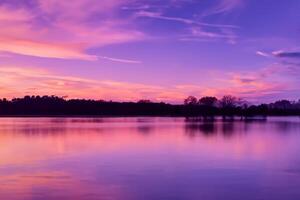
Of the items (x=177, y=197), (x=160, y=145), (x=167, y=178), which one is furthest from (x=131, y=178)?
(x=160, y=145)

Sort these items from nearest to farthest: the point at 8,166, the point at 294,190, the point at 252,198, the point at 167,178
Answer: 1. the point at 252,198
2. the point at 294,190
3. the point at 167,178
4. the point at 8,166

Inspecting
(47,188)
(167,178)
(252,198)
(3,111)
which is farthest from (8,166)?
(3,111)

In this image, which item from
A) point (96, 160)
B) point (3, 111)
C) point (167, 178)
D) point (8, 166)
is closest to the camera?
point (167, 178)

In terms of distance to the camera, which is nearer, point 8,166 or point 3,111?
point 8,166

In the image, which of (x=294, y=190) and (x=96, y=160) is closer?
(x=294, y=190)

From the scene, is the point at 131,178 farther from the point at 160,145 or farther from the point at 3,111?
the point at 3,111

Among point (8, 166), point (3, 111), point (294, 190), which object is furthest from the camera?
point (3, 111)

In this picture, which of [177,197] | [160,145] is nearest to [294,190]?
[177,197]

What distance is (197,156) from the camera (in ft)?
43.6

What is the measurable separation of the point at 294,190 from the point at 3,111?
78.4m

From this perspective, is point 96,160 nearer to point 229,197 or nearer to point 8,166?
point 8,166

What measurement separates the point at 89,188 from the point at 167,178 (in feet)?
5.60

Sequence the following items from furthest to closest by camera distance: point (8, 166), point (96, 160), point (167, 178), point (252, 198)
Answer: point (96, 160), point (8, 166), point (167, 178), point (252, 198)

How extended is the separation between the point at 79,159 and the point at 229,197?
5.88 metres
